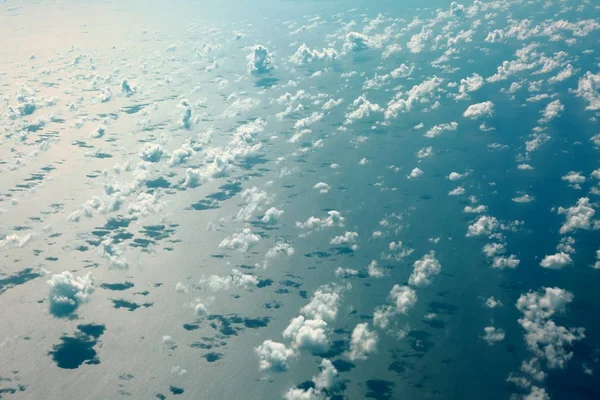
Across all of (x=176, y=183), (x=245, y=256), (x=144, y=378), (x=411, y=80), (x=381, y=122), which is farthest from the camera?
(x=411, y=80)

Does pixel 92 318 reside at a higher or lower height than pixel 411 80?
lower

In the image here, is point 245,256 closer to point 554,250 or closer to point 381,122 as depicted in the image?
point 554,250

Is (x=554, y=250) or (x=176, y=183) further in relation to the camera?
(x=176, y=183)

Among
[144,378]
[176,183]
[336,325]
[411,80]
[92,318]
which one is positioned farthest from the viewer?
[411,80]

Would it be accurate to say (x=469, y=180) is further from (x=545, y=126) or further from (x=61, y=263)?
(x=61, y=263)

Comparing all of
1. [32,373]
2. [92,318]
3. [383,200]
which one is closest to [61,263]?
[92,318]

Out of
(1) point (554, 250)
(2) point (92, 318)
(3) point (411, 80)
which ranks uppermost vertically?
(3) point (411, 80)

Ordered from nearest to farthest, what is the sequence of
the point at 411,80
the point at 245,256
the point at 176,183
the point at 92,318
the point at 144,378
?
the point at 144,378 < the point at 92,318 < the point at 245,256 < the point at 176,183 < the point at 411,80

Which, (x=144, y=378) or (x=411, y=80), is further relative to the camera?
(x=411, y=80)

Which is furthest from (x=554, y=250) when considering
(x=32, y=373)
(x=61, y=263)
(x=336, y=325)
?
(x=61, y=263)
